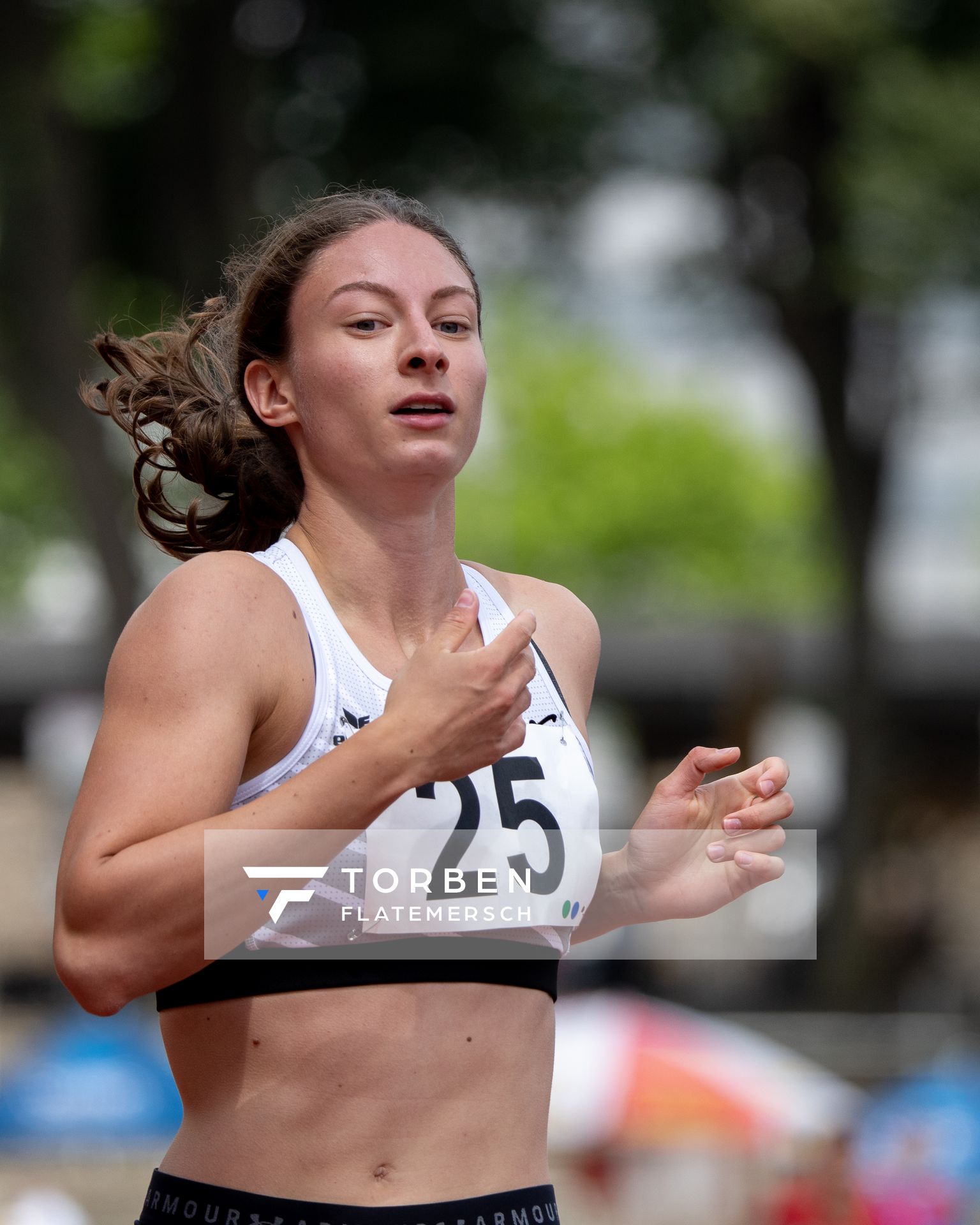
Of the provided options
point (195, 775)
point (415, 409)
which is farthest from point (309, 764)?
point (415, 409)

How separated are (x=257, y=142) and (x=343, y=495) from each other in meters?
9.76

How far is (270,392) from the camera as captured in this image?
2436 mm

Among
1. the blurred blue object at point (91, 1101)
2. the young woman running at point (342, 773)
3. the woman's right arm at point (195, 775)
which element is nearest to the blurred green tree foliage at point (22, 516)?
the blurred blue object at point (91, 1101)

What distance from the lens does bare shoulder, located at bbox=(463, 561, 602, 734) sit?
8.38ft

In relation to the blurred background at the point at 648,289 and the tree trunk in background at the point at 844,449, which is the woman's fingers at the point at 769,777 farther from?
the tree trunk in background at the point at 844,449

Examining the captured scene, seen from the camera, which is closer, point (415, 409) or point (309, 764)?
point (309, 764)

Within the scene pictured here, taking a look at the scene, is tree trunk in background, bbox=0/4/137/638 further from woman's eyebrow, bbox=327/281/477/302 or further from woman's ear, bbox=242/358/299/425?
woman's eyebrow, bbox=327/281/477/302

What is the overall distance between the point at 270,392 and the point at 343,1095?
39.5 inches

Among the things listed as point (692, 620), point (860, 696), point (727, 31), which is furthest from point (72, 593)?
point (727, 31)

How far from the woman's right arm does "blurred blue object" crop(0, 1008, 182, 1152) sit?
608cm

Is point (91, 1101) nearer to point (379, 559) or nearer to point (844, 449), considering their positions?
point (379, 559)

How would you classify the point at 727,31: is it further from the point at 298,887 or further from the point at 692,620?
the point at 692,620

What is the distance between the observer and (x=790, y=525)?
128ft

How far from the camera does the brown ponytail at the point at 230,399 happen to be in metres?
2.44
